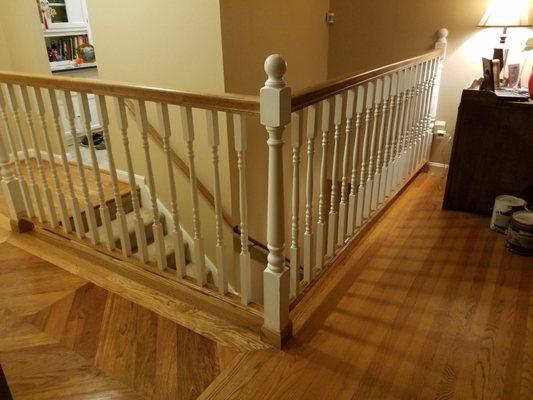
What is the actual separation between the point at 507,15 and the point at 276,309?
2.53 metres

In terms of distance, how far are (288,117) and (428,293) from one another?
1.16 meters

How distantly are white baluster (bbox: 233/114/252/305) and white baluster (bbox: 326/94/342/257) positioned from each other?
0.47m

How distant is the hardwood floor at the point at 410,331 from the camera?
1485mm

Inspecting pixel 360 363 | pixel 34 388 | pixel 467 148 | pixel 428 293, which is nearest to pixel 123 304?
pixel 34 388

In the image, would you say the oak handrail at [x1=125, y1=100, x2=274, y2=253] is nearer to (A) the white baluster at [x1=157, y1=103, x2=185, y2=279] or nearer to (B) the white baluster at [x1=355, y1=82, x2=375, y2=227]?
(B) the white baluster at [x1=355, y1=82, x2=375, y2=227]

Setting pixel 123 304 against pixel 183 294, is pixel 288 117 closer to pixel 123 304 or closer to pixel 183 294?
pixel 183 294

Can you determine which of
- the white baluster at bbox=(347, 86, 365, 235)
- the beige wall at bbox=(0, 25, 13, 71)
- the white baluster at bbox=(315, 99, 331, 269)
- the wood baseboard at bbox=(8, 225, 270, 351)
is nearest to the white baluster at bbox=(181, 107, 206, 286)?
the wood baseboard at bbox=(8, 225, 270, 351)

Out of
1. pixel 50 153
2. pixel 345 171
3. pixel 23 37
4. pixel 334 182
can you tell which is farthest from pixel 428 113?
pixel 23 37

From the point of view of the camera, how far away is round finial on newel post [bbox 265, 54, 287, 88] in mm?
1285

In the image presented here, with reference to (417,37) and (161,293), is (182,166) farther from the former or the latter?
(417,37)

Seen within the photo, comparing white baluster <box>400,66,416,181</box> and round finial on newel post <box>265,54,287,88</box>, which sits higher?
round finial on newel post <box>265,54,287,88</box>

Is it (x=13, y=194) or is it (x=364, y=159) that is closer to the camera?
(x=364, y=159)

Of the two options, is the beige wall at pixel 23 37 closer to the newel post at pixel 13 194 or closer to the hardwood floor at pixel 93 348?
the newel post at pixel 13 194

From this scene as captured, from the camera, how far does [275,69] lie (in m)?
1.29
